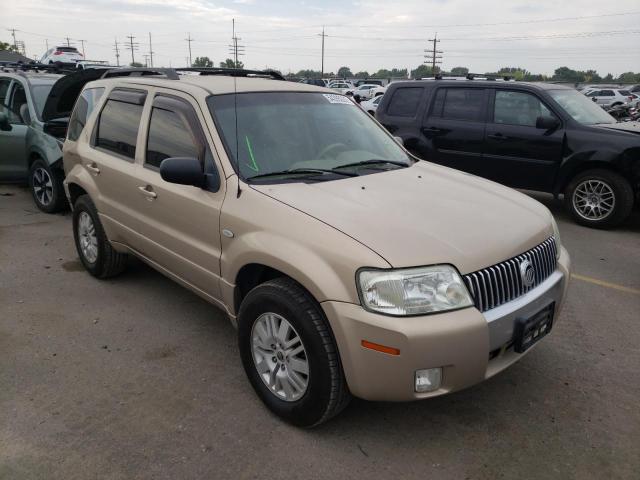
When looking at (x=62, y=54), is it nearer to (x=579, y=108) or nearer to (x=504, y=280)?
(x=579, y=108)

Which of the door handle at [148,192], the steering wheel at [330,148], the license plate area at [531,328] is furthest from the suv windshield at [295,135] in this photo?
the license plate area at [531,328]

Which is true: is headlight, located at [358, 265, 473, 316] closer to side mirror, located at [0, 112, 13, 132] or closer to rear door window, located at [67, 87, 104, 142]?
rear door window, located at [67, 87, 104, 142]

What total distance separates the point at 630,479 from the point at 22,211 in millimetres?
7530

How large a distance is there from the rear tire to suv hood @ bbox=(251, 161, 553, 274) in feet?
7.37

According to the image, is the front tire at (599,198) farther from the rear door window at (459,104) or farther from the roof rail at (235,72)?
the roof rail at (235,72)

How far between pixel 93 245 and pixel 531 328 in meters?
3.81

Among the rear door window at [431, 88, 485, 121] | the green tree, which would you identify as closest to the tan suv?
the rear door window at [431, 88, 485, 121]

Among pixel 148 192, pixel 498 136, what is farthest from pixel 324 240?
→ pixel 498 136

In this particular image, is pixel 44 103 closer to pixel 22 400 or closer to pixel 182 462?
pixel 22 400

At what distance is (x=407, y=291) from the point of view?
7.68 ft

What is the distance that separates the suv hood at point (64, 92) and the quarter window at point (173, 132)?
3.78 meters

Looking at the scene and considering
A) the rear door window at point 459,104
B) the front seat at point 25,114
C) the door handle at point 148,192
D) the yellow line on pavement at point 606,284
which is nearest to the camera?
the door handle at point 148,192

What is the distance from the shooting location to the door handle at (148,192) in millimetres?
3633

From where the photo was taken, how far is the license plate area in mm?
2582
